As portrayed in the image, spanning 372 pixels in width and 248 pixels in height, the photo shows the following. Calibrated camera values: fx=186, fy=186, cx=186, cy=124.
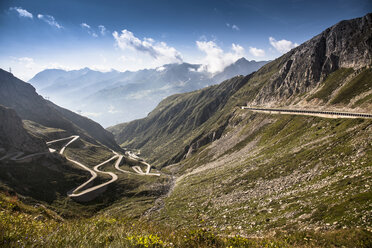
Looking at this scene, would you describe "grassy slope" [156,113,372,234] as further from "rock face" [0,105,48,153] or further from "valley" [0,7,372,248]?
"rock face" [0,105,48,153]

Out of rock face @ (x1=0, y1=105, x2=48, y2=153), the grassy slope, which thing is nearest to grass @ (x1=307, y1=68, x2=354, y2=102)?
the grassy slope

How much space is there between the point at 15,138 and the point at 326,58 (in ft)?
721

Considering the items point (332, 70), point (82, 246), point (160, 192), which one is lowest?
point (160, 192)

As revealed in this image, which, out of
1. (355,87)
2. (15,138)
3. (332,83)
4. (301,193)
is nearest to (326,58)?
(332,83)

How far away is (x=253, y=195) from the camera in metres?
45.5

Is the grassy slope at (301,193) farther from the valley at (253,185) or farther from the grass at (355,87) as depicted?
the grass at (355,87)

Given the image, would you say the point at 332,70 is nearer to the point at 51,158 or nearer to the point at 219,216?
the point at 219,216

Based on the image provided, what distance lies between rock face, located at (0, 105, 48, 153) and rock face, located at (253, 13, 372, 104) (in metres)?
183

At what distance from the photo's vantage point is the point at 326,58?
14912 centimetres

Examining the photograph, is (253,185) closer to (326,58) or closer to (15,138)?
(15,138)

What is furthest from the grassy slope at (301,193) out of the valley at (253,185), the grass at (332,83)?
the grass at (332,83)

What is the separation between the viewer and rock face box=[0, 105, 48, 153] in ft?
320

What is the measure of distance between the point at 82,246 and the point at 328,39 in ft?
679

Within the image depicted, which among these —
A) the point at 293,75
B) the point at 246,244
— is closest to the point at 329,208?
the point at 246,244
